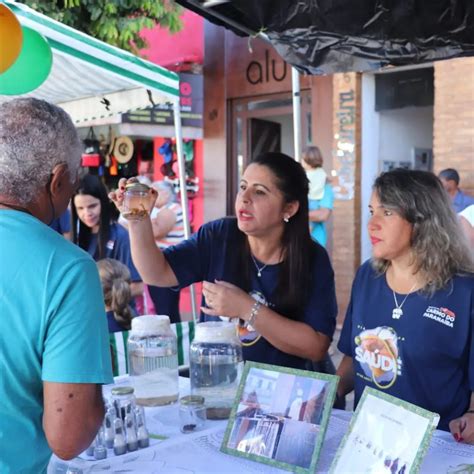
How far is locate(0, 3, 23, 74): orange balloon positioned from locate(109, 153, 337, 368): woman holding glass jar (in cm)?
114

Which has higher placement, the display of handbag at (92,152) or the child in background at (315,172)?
the display of handbag at (92,152)

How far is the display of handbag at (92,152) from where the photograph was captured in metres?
9.27

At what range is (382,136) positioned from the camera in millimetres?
7156

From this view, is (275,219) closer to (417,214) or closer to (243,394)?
(417,214)

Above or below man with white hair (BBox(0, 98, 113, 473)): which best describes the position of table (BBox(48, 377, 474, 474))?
below

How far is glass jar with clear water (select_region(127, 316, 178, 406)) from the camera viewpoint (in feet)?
6.63

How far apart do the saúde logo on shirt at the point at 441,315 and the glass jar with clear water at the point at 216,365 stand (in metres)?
0.62

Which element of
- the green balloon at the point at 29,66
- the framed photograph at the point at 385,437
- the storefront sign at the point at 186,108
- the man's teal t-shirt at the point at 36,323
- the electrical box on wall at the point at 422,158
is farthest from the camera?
the electrical box on wall at the point at 422,158

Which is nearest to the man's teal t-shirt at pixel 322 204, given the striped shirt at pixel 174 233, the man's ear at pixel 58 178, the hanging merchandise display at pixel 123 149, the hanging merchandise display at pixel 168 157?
the striped shirt at pixel 174 233

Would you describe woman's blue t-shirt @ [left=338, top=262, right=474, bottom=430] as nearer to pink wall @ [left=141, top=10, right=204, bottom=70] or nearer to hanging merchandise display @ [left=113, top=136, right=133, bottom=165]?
pink wall @ [left=141, top=10, right=204, bottom=70]

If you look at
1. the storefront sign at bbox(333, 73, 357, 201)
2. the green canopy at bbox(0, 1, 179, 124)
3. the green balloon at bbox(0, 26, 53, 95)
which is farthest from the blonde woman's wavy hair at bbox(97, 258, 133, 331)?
the storefront sign at bbox(333, 73, 357, 201)

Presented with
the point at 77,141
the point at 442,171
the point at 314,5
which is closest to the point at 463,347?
the point at 77,141

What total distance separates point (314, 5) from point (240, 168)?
5417mm

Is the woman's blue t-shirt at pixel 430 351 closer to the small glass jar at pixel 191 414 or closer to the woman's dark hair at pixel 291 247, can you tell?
the woman's dark hair at pixel 291 247
